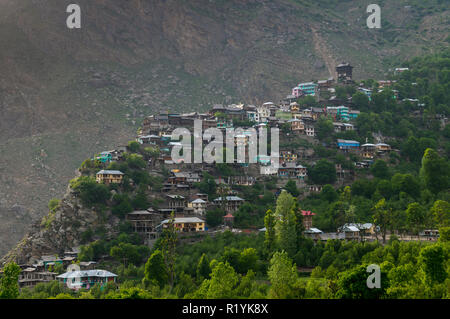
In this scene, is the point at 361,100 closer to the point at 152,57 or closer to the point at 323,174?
the point at 323,174

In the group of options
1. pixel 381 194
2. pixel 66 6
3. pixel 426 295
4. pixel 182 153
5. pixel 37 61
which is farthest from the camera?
pixel 66 6

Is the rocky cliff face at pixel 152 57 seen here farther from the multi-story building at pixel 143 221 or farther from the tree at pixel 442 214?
the tree at pixel 442 214

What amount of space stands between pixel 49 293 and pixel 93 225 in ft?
50.5

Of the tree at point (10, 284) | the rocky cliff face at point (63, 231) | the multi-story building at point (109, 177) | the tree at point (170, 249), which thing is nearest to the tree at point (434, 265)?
the tree at point (170, 249)

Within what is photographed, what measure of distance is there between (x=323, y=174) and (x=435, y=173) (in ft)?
54.5

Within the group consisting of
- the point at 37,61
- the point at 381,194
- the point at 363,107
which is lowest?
the point at 381,194

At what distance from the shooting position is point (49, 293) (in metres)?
61.8

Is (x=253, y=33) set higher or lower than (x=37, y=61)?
higher

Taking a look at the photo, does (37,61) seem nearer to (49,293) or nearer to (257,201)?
(257,201)

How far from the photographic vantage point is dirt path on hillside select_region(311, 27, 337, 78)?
15800cm

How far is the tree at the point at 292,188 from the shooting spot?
280 ft

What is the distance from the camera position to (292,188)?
85875mm
